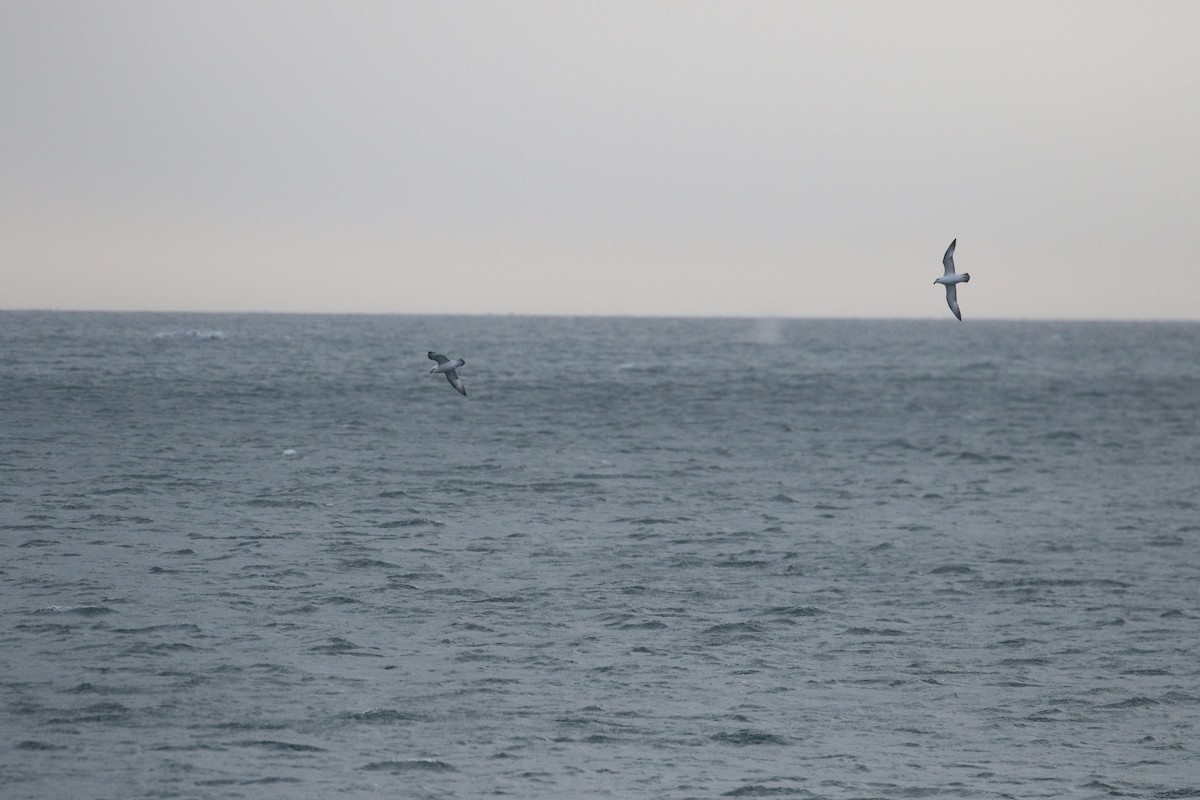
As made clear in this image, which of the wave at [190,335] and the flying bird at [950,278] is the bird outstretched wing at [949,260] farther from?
the wave at [190,335]

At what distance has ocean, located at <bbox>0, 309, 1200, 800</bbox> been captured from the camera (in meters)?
18.0

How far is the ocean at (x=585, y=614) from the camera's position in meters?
18.0

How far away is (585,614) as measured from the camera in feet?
84.1

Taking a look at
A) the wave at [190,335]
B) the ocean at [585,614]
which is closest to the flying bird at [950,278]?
the ocean at [585,614]

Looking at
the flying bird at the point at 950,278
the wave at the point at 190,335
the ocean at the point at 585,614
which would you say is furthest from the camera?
the wave at the point at 190,335

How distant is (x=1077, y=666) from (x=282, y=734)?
13.5 m

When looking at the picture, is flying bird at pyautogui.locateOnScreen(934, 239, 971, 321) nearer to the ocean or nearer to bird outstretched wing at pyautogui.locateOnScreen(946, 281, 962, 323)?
bird outstretched wing at pyautogui.locateOnScreen(946, 281, 962, 323)

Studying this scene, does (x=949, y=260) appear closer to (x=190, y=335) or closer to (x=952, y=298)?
(x=952, y=298)

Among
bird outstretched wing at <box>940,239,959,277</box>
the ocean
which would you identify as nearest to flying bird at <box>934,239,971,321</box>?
bird outstretched wing at <box>940,239,959,277</box>

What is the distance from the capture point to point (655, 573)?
29.5m

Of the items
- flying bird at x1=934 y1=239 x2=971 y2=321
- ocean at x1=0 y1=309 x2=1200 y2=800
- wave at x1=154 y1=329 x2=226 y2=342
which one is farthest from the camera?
wave at x1=154 y1=329 x2=226 y2=342

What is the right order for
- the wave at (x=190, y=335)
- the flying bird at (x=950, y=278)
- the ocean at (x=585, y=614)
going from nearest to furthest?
the ocean at (x=585, y=614) < the flying bird at (x=950, y=278) < the wave at (x=190, y=335)

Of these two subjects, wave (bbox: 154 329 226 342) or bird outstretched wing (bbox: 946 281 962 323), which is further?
wave (bbox: 154 329 226 342)

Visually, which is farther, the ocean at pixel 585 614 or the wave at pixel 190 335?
the wave at pixel 190 335
